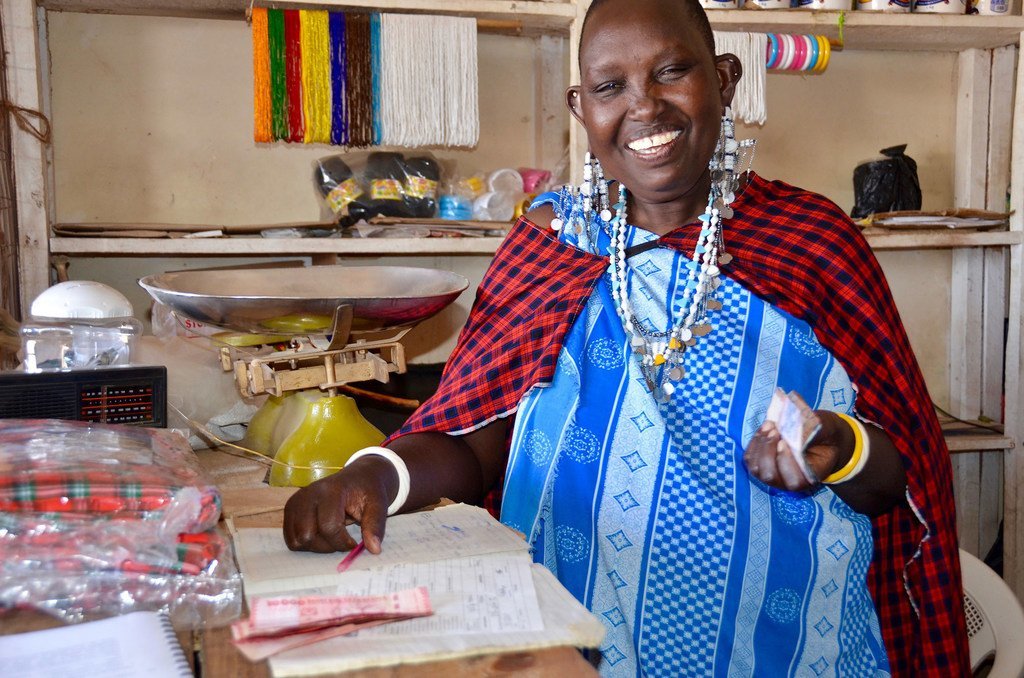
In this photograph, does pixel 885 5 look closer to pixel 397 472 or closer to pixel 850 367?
pixel 850 367

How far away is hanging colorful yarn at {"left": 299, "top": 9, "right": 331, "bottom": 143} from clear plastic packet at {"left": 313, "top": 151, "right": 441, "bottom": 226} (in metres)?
0.16

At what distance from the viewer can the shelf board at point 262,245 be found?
1889 millimetres

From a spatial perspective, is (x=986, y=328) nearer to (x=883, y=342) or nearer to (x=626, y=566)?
(x=883, y=342)

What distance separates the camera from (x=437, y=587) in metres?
0.74

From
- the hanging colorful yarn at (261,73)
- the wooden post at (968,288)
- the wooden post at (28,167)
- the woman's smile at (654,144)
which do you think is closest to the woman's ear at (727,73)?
the woman's smile at (654,144)

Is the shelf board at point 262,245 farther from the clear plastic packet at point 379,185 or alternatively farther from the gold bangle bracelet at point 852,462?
the gold bangle bracelet at point 852,462

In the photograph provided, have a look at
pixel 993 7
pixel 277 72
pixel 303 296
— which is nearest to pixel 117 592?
pixel 303 296

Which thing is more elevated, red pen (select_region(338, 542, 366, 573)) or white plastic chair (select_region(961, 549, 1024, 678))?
red pen (select_region(338, 542, 366, 573))

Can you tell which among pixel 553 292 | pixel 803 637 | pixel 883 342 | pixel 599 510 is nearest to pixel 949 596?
pixel 803 637

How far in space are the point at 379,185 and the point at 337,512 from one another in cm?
128

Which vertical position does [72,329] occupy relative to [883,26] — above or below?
below

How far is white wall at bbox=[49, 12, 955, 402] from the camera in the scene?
216cm

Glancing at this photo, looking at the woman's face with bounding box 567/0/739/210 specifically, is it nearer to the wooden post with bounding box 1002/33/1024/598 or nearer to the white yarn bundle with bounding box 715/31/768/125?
the white yarn bundle with bounding box 715/31/768/125

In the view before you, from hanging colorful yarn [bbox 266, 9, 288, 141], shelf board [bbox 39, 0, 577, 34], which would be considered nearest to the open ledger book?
hanging colorful yarn [bbox 266, 9, 288, 141]
